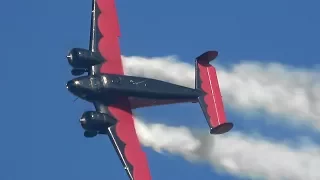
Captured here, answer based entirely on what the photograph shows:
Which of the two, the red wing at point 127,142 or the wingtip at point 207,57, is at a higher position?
the wingtip at point 207,57

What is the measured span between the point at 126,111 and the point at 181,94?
14.8 ft

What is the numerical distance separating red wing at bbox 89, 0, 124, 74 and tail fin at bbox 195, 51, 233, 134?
608 cm

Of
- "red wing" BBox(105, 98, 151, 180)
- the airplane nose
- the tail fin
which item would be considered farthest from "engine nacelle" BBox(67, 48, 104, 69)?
the tail fin

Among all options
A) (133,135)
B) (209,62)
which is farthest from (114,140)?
(209,62)

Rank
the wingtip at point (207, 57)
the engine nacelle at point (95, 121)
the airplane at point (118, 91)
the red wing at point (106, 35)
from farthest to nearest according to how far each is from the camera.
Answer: the wingtip at point (207, 57) < the red wing at point (106, 35) < the airplane at point (118, 91) < the engine nacelle at point (95, 121)

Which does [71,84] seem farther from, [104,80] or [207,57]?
[207,57]

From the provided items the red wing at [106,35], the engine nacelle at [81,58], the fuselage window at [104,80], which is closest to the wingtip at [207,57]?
the red wing at [106,35]

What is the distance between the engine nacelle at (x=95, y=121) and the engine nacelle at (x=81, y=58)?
407 centimetres

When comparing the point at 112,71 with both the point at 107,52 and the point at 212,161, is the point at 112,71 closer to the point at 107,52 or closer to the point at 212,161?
the point at 107,52

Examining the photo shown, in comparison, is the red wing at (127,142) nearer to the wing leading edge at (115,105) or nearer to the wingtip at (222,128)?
the wing leading edge at (115,105)

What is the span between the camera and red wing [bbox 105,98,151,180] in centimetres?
12288

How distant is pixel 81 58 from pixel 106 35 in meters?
3.89

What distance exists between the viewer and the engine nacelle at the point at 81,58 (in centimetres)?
12419

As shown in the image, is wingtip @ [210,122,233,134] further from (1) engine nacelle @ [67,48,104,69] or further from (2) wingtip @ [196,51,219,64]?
(1) engine nacelle @ [67,48,104,69]
